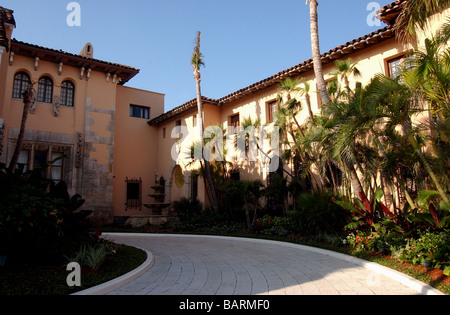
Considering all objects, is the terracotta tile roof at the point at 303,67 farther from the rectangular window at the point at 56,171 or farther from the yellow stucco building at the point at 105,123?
the rectangular window at the point at 56,171

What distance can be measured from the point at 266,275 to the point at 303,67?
10.6 metres

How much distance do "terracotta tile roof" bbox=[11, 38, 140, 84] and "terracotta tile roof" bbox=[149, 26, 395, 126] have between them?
3.76 metres

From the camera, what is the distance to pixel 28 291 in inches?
186

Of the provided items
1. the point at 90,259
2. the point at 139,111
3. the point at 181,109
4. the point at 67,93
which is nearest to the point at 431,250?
the point at 90,259

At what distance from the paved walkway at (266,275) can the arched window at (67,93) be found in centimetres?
1346

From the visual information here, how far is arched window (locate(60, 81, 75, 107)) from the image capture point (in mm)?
18766

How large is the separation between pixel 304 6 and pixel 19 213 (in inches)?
461

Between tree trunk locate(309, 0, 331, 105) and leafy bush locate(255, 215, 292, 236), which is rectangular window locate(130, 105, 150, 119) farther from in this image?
tree trunk locate(309, 0, 331, 105)

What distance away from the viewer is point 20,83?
1744cm

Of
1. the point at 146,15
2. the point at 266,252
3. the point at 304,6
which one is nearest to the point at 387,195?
the point at 266,252
